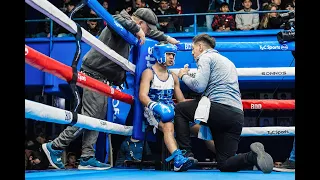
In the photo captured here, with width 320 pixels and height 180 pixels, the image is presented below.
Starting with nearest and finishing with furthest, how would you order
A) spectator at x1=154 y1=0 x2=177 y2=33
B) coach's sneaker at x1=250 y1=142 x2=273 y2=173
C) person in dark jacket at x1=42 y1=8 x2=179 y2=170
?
coach's sneaker at x1=250 y1=142 x2=273 y2=173
person in dark jacket at x1=42 y1=8 x2=179 y2=170
spectator at x1=154 y1=0 x2=177 y2=33

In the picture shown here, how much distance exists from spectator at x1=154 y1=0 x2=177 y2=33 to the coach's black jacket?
3381mm

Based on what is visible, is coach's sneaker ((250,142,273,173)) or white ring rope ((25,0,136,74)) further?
coach's sneaker ((250,142,273,173))

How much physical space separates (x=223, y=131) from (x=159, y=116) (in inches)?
17.9

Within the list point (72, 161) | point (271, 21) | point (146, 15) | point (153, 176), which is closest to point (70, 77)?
point (153, 176)

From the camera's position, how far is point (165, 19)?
21.9 ft

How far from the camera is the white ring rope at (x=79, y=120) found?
1.71 m

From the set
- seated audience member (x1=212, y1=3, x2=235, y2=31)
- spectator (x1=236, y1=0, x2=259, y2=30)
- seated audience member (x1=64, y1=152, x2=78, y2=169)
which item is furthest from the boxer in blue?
spectator (x1=236, y1=0, x2=259, y2=30)

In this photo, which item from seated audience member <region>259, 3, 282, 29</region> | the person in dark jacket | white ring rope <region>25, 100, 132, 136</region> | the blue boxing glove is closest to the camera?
white ring rope <region>25, 100, 132, 136</region>

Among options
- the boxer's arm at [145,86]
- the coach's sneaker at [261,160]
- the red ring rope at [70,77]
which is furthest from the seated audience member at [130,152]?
the coach's sneaker at [261,160]

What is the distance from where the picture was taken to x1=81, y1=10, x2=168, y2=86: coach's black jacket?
296 cm

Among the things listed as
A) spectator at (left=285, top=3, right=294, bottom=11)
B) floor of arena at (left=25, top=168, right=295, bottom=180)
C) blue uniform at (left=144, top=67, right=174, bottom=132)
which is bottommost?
floor of arena at (left=25, top=168, right=295, bottom=180)

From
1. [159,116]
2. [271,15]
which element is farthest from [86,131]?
[271,15]

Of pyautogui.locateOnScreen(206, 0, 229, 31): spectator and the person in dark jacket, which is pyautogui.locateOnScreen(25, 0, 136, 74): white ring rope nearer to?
the person in dark jacket
